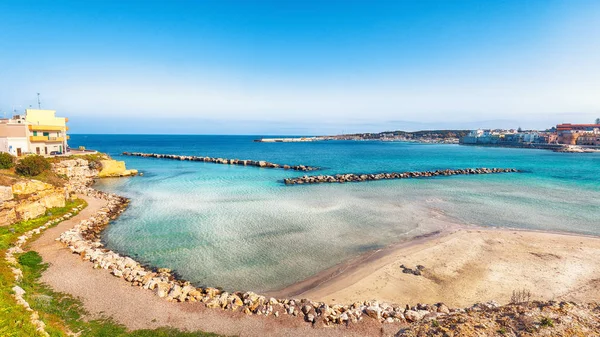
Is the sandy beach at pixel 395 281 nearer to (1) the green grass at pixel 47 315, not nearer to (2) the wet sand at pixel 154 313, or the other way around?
(2) the wet sand at pixel 154 313

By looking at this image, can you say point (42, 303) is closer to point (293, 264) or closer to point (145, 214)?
point (293, 264)

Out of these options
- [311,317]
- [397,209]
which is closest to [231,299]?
[311,317]

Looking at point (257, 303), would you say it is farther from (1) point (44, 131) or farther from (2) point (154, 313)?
(1) point (44, 131)

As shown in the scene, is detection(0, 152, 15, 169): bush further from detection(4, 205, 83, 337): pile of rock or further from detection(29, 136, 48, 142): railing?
detection(29, 136, 48, 142): railing

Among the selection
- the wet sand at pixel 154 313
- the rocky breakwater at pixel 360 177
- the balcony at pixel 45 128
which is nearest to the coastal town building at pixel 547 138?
the rocky breakwater at pixel 360 177

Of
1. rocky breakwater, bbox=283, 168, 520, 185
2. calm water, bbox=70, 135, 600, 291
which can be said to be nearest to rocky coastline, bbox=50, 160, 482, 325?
calm water, bbox=70, 135, 600, 291

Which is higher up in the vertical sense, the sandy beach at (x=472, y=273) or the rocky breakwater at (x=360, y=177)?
the rocky breakwater at (x=360, y=177)

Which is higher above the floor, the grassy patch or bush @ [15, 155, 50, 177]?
bush @ [15, 155, 50, 177]

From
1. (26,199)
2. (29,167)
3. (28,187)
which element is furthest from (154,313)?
(29,167)
